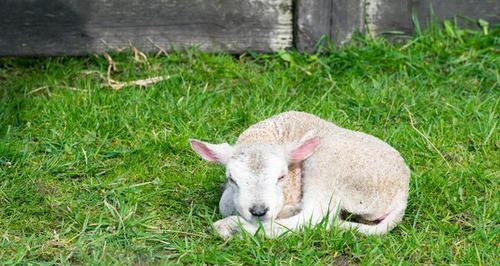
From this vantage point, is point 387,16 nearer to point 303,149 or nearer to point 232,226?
point 303,149

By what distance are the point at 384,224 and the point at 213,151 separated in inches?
35.9

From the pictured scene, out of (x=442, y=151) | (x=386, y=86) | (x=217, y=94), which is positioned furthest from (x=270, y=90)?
(x=442, y=151)

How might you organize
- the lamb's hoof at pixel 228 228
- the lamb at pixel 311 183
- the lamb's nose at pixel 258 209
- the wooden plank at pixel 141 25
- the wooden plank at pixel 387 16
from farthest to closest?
1. the wooden plank at pixel 387 16
2. the wooden plank at pixel 141 25
3. the lamb's hoof at pixel 228 228
4. the lamb at pixel 311 183
5. the lamb's nose at pixel 258 209

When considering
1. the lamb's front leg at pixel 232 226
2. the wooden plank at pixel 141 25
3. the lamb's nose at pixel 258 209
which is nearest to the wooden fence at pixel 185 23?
the wooden plank at pixel 141 25

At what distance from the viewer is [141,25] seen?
23.2ft

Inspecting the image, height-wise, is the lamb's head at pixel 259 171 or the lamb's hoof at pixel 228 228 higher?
the lamb's head at pixel 259 171

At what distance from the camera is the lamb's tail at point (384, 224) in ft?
15.9

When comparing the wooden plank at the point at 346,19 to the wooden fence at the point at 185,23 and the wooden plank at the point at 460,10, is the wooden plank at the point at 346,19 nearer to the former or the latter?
the wooden fence at the point at 185,23

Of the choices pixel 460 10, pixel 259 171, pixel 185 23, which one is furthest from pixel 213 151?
pixel 460 10

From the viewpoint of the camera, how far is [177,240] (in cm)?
489

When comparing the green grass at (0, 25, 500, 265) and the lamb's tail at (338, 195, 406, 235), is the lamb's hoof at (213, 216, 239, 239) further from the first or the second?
the lamb's tail at (338, 195, 406, 235)

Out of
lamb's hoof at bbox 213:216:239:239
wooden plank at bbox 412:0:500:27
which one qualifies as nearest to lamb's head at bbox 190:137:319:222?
lamb's hoof at bbox 213:216:239:239

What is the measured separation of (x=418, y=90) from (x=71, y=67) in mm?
2404

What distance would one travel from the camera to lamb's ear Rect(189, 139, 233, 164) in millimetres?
4941
